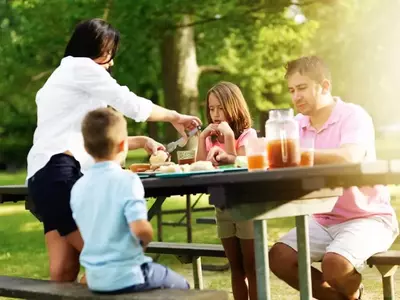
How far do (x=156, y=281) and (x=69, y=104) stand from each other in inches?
40.9

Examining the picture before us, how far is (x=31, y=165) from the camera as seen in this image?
455cm

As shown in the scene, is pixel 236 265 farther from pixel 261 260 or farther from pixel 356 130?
pixel 261 260

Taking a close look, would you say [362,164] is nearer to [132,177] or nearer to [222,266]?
[132,177]

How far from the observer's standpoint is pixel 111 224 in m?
3.83

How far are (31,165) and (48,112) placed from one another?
27 cm

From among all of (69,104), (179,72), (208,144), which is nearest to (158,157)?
(208,144)

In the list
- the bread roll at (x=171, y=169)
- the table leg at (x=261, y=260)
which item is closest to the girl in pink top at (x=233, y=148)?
the bread roll at (x=171, y=169)

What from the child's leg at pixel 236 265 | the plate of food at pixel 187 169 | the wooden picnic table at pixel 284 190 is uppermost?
the plate of food at pixel 187 169

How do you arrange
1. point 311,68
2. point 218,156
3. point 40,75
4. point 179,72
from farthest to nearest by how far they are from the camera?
point 40,75, point 179,72, point 218,156, point 311,68

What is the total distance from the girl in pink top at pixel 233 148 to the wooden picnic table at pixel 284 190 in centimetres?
93

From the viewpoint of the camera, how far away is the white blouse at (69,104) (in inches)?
176

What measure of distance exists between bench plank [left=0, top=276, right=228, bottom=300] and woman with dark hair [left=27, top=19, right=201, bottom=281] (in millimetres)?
212

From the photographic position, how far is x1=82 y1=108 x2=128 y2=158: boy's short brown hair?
12.9ft

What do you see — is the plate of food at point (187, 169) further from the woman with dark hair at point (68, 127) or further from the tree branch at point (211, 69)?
the tree branch at point (211, 69)
